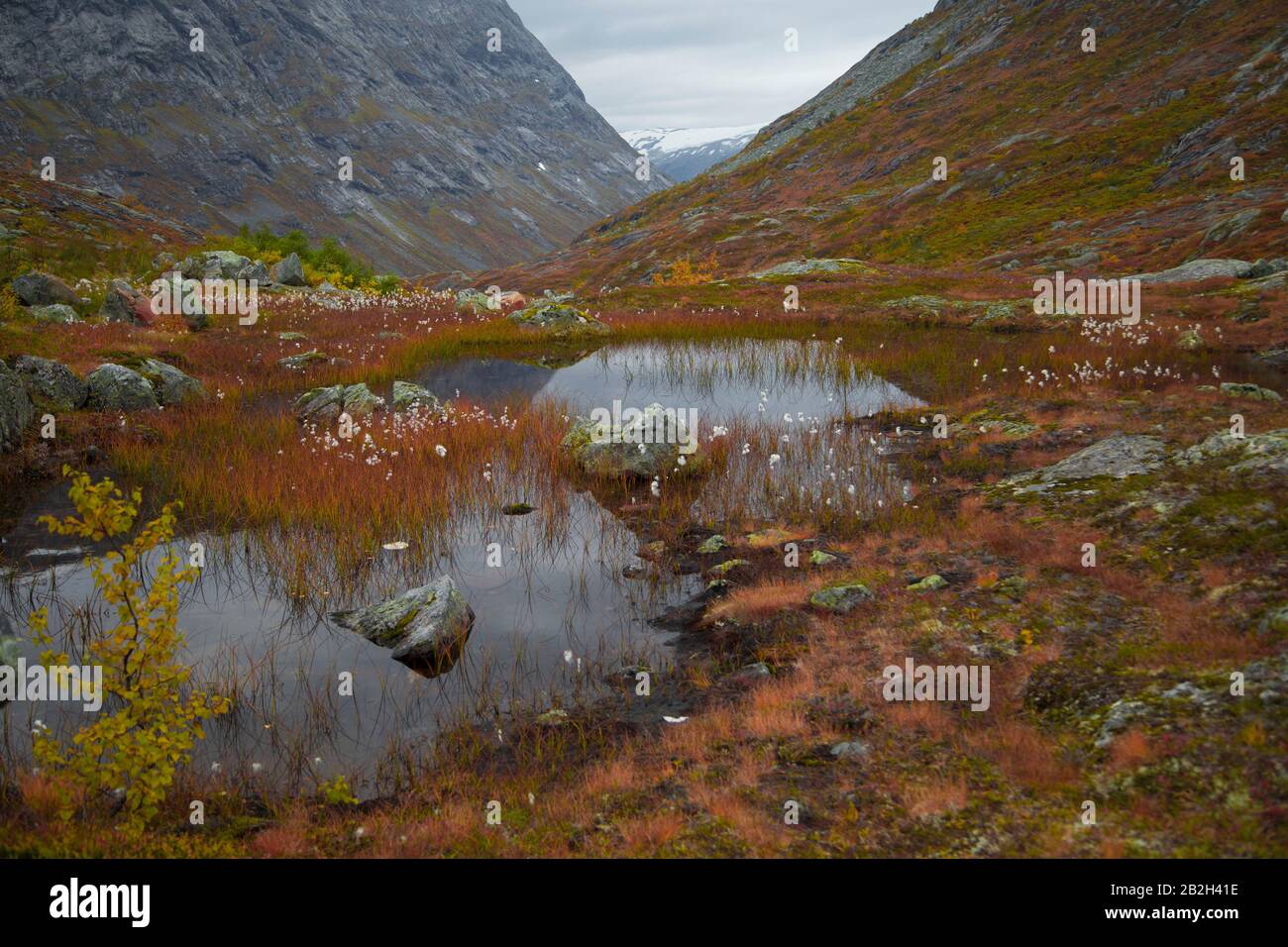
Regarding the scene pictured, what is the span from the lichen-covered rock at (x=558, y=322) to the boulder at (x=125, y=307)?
52.8ft

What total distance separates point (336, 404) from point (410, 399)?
1.99m

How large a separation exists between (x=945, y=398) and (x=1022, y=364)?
4587mm

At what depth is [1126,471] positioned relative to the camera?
41.6 ft

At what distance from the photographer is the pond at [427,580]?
7.70m

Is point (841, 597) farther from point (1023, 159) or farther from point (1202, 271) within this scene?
point (1023, 159)

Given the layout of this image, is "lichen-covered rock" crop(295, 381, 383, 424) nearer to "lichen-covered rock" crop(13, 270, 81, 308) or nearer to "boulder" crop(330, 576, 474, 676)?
"boulder" crop(330, 576, 474, 676)

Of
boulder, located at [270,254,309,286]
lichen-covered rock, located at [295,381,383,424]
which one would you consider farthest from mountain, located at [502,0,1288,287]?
boulder, located at [270,254,309,286]

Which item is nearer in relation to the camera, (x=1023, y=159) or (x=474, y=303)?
(x=474, y=303)

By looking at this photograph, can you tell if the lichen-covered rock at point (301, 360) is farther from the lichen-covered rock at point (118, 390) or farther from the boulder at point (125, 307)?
the boulder at point (125, 307)

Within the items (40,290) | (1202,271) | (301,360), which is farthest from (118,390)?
(1202,271)

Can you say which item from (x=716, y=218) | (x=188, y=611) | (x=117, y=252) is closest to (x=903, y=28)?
(x=716, y=218)

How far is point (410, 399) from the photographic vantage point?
20875 mm

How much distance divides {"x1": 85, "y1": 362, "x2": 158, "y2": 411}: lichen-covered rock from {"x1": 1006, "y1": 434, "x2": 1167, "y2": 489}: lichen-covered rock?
21443mm

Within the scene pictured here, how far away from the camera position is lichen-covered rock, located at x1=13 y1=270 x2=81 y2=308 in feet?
102
